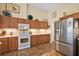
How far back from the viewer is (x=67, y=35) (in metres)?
2.72

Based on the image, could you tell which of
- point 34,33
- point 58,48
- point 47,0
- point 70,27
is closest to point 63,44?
point 58,48

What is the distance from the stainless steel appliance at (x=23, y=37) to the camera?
10.1 ft

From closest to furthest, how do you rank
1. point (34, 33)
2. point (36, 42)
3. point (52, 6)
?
1. point (52, 6)
2. point (34, 33)
3. point (36, 42)

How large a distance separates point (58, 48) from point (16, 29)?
1.34 metres

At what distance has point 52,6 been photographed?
93.5 inches

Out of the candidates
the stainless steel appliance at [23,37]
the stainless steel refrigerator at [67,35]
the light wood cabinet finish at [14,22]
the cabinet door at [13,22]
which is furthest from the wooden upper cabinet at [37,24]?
the cabinet door at [13,22]

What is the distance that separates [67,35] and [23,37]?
1346 mm

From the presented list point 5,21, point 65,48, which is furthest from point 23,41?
point 65,48

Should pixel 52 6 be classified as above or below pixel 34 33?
above

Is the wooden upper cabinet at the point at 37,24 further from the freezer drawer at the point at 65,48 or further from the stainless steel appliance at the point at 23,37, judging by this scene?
the freezer drawer at the point at 65,48

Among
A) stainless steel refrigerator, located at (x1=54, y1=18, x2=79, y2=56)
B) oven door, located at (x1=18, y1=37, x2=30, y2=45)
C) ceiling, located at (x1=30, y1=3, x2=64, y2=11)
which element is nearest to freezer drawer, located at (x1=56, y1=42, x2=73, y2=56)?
stainless steel refrigerator, located at (x1=54, y1=18, x2=79, y2=56)

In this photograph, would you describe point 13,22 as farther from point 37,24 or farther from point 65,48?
point 65,48

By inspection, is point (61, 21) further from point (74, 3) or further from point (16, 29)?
point (16, 29)

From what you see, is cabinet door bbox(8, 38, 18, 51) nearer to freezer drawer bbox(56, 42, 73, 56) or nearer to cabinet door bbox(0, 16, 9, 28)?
cabinet door bbox(0, 16, 9, 28)
